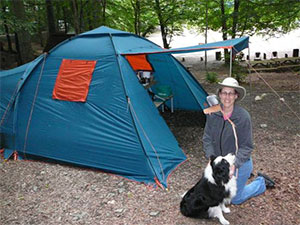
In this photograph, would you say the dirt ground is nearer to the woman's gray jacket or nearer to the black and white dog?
the black and white dog

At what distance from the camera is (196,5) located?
13430 mm

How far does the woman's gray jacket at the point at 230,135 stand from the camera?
2514 mm

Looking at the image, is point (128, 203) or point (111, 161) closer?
point (128, 203)

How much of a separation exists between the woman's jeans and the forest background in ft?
20.3

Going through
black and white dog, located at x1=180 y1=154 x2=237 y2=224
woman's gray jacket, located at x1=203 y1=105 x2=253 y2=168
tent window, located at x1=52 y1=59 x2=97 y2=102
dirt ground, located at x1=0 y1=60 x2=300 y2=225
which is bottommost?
dirt ground, located at x1=0 y1=60 x2=300 y2=225

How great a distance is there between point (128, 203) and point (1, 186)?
184 centimetres

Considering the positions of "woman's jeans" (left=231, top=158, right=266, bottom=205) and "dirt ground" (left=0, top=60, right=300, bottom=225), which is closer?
"woman's jeans" (left=231, top=158, right=266, bottom=205)

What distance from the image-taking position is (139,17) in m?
13.0

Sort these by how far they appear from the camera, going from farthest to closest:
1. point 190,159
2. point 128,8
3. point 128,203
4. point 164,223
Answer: point 128,8 < point 190,159 < point 128,203 < point 164,223

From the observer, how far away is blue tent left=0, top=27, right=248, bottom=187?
3.70 meters

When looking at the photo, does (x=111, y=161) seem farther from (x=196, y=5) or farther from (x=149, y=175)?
(x=196, y=5)

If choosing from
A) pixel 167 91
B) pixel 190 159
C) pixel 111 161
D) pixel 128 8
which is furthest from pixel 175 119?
pixel 128 8

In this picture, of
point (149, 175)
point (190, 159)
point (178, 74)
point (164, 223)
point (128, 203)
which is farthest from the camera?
point (178, 74)

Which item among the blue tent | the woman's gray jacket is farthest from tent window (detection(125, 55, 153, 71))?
the woman's gray jacket
